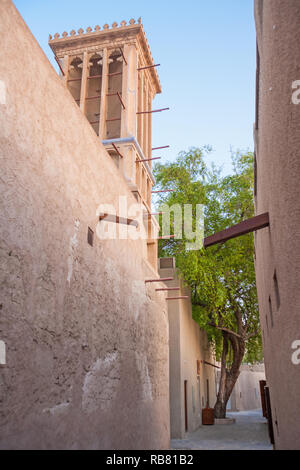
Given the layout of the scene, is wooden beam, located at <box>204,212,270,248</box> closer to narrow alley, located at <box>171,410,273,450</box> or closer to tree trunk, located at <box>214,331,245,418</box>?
narrow alley, located at <box>171,410,273,450</box>

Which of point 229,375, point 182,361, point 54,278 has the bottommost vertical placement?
point 229,375

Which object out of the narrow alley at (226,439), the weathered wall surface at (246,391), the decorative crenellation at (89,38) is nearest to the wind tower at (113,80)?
the decorative crenellation at (89,38)

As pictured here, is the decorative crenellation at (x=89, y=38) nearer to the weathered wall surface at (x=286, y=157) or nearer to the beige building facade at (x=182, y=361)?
the beige building facade at (x=182, y=361)

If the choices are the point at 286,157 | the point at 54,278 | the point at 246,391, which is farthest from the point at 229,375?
the point at 246,391

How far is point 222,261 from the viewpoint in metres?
16.2

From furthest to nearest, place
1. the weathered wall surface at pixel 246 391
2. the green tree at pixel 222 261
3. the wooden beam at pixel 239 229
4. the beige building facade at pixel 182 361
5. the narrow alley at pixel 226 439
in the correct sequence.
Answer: the weathered wall surface at pixel 246 391 < the green tree at pixel 222 261 < the beige building facade at pixel 182 361 < the narrow alley at pixel 226 439 < the wooden beam at pixel 239 229

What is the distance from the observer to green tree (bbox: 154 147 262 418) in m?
15.4

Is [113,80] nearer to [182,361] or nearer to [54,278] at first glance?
[182,361]

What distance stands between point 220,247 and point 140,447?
10.7 m

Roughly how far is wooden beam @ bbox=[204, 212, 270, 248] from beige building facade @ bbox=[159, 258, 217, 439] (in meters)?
6.53

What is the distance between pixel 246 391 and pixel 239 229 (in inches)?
1177

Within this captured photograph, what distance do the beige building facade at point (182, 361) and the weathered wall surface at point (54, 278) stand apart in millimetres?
5428

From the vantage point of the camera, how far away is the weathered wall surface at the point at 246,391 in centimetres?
2826
